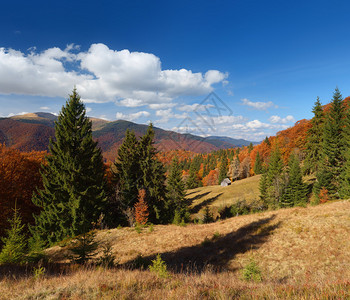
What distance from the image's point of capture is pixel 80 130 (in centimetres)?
Answer: 2059

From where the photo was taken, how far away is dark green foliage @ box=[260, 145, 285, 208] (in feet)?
140

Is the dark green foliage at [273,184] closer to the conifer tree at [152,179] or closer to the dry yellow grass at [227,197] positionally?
the dry yellow grass at [227,197]

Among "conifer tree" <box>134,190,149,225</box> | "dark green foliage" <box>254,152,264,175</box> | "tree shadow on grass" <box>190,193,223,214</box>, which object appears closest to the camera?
"conifer tree" <box>134,190,149,225</box>

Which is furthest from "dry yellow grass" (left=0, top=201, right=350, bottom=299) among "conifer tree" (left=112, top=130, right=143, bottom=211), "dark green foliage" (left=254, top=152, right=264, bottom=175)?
"dark green foliage" (left=254, top=152, right=264, bottom=175)

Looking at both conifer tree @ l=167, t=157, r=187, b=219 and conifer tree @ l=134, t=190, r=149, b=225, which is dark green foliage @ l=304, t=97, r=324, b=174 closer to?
conifer tree @ l=167, t=157, r=187, b=219

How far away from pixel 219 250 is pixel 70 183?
1632 cm

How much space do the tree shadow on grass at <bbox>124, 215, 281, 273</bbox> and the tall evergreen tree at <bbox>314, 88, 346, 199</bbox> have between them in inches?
1086

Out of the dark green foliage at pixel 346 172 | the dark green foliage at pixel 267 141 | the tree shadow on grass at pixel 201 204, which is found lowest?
the tree shadow on grass at pixel 201 204

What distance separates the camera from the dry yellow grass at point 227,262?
4531 millimetres

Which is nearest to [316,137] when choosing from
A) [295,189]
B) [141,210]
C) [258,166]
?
[295,189]

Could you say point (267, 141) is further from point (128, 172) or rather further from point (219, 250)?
point (219, 250)

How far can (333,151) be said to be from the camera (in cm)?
3428

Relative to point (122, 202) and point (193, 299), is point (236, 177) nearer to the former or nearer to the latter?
point (122, 202)

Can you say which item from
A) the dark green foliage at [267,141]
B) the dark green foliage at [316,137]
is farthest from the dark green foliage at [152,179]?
the dark green foliage at [267,141]
